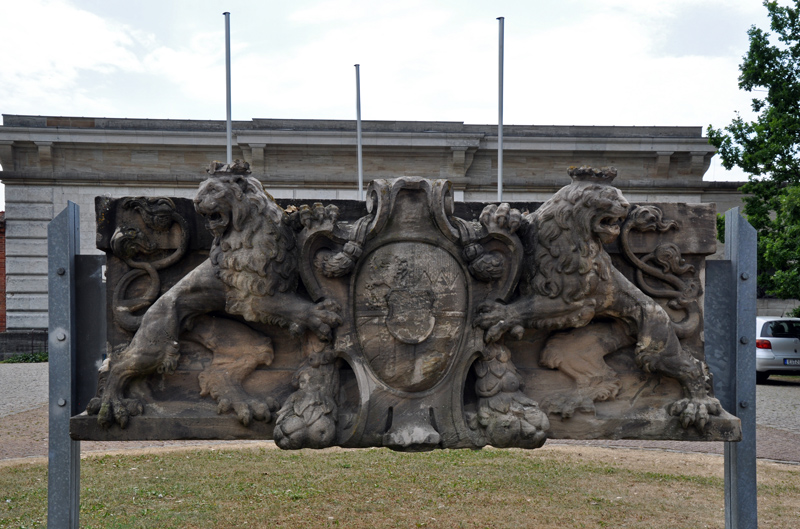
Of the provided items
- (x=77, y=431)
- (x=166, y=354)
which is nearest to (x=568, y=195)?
(x=166, y=354)

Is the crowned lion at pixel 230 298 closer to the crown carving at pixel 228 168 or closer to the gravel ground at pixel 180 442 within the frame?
the crown carving at pixel 228 168

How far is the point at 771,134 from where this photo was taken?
49.6ft

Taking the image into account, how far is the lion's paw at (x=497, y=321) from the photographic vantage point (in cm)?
383

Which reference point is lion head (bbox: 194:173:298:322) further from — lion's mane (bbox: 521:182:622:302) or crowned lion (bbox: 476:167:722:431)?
lion's mane (bbox: 521:182:622:302)

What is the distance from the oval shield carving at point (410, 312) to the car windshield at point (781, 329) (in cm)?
1322

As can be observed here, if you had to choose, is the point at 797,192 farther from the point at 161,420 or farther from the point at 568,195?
the point at 161,420

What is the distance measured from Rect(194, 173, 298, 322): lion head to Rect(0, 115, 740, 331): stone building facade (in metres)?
13.0

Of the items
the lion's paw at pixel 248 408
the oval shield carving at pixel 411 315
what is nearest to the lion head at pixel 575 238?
the oval shield carving at pixel 411 315

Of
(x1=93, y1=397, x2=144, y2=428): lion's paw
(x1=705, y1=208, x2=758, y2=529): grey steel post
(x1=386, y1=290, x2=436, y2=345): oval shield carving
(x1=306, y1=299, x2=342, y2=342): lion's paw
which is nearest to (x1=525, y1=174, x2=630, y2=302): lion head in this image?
(x1=386, y1=290, x2=436, y2=345): oval shield carving

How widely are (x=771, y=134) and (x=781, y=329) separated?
13.6 ft

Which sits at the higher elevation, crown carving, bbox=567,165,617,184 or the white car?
crown carving, bbox=567,165,617,184

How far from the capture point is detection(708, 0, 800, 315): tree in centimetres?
1486

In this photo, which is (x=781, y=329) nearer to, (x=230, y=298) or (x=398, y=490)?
(x=398, y=490)

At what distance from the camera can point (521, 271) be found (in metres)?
3.93
